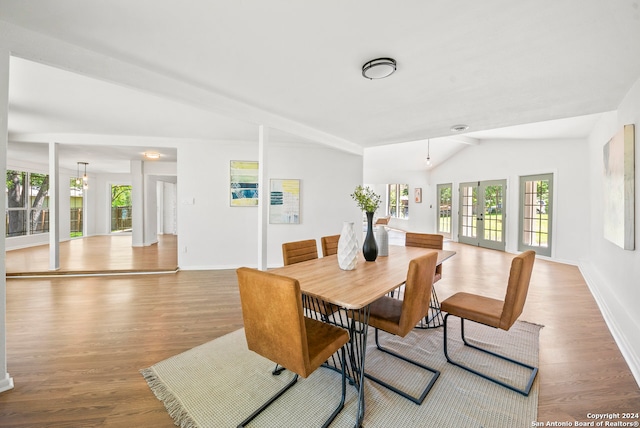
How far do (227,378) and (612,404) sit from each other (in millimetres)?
2468

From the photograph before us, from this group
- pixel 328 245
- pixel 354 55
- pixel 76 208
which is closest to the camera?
pixel 354 55

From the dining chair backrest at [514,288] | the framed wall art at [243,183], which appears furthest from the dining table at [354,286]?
the framed wall art at [243,183]

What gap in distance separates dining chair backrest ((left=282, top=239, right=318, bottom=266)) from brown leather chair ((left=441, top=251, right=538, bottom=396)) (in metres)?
1.25

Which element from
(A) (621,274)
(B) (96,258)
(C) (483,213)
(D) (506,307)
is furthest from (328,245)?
(C) (483,213)

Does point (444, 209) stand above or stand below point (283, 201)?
below

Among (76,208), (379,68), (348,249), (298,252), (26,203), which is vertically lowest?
(298,252)

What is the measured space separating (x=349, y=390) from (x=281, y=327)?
2.83 ft

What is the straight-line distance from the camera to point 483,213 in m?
7.35

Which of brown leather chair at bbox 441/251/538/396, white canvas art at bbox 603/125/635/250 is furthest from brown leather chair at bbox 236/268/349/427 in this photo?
white canvas art at bbox 603/125/635/250

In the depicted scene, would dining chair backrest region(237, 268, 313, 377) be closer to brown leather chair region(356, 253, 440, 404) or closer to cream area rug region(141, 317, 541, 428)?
cream area rug region(141, 317, 541, 428)

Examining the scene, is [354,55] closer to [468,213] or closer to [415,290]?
[415,290]

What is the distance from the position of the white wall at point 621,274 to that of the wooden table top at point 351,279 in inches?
58.5

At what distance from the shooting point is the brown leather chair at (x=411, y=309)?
5.10 feet

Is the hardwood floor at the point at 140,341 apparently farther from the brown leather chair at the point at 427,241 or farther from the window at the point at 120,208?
the window at the point at 120,208
